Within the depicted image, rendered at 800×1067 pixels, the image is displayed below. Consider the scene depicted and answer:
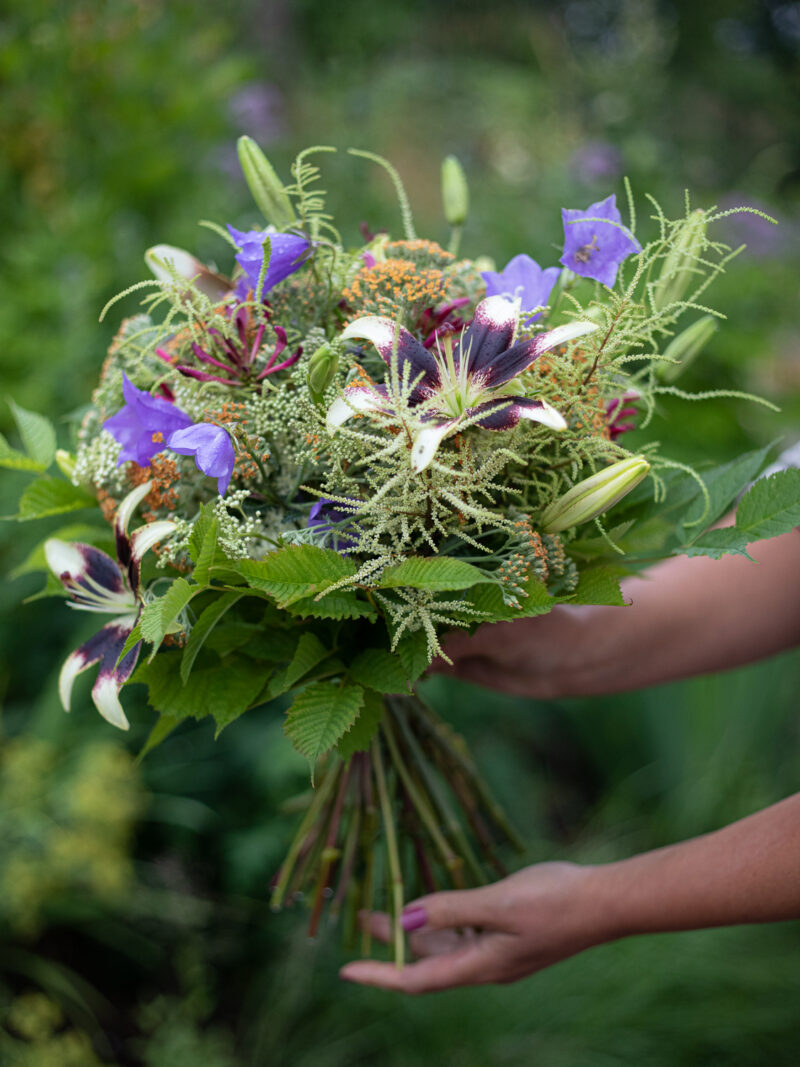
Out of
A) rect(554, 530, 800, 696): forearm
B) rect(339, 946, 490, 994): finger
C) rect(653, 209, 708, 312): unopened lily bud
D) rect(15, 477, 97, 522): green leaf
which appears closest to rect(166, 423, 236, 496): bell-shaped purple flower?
rect(15, 477, 97, 522): green leaf

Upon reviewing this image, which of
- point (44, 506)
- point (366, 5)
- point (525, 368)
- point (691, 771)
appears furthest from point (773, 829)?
point (366, 5)

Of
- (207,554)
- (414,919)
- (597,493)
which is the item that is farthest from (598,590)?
(414,919)

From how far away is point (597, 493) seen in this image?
0.58 meters

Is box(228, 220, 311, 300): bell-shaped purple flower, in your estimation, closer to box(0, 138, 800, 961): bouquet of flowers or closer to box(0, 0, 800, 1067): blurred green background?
box(0, 138, 800, 961): bouquet of flowers

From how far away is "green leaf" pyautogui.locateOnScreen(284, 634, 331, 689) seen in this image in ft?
2.08

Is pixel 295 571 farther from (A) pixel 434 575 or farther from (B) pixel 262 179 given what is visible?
(B) pixel 262 179

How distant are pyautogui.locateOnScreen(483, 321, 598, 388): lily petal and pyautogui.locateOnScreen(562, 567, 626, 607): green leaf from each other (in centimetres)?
17

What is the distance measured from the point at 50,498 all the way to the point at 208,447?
0.85 ft

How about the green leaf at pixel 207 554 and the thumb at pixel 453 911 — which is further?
the thumb at pixel 453 911

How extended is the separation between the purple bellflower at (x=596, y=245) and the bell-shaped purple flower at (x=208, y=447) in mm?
303

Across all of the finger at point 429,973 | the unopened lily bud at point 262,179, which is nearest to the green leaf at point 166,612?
the unopened lily bud at point 262,179

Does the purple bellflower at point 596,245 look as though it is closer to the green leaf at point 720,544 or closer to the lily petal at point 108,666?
the green leaf at point 720,544

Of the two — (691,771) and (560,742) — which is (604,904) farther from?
(560,742)

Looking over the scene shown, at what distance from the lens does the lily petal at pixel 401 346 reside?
576 mm
